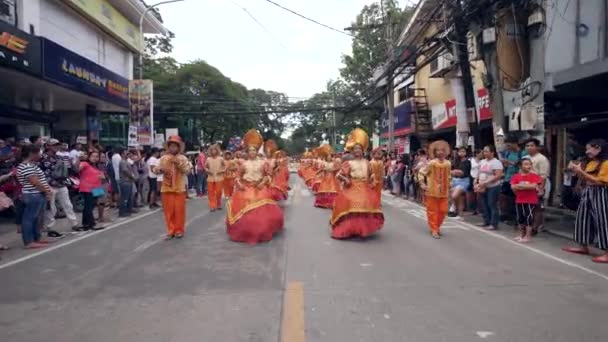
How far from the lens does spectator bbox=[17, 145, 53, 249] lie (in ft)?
28.5

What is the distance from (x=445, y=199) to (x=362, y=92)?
82.2 feet

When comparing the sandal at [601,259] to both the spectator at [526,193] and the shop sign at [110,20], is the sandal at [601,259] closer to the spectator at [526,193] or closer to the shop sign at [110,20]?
the spectator at [526,193]

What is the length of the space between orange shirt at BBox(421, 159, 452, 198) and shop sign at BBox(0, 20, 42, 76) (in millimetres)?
9550

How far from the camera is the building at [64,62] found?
13.8 meters

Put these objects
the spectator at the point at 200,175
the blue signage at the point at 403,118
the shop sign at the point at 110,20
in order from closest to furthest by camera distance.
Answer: the shop sign at the point at 110,20
the spectator at the point at 200,175
the blue signage at the point at 403,118

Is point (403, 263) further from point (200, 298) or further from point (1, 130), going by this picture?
point (1, 130)

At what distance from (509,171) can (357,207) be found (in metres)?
4.28

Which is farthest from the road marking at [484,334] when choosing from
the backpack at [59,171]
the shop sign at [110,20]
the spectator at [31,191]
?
the shop sign at [110,20]

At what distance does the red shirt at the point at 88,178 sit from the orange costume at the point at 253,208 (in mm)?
3208

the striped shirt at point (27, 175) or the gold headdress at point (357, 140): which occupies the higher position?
the gold headdress at point (357, 140)

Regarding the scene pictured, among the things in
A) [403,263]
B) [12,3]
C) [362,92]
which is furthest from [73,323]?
[362,92]

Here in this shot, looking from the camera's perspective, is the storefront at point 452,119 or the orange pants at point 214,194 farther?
the storefront at point 452,119

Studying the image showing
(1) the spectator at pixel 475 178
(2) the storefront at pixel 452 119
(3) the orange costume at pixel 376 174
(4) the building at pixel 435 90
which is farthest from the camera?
(2) the storefront at pixel 452 119

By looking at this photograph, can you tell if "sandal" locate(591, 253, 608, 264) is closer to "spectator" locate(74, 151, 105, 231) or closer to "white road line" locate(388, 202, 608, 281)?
"white road line" locate(388, 202, 608, 281)
